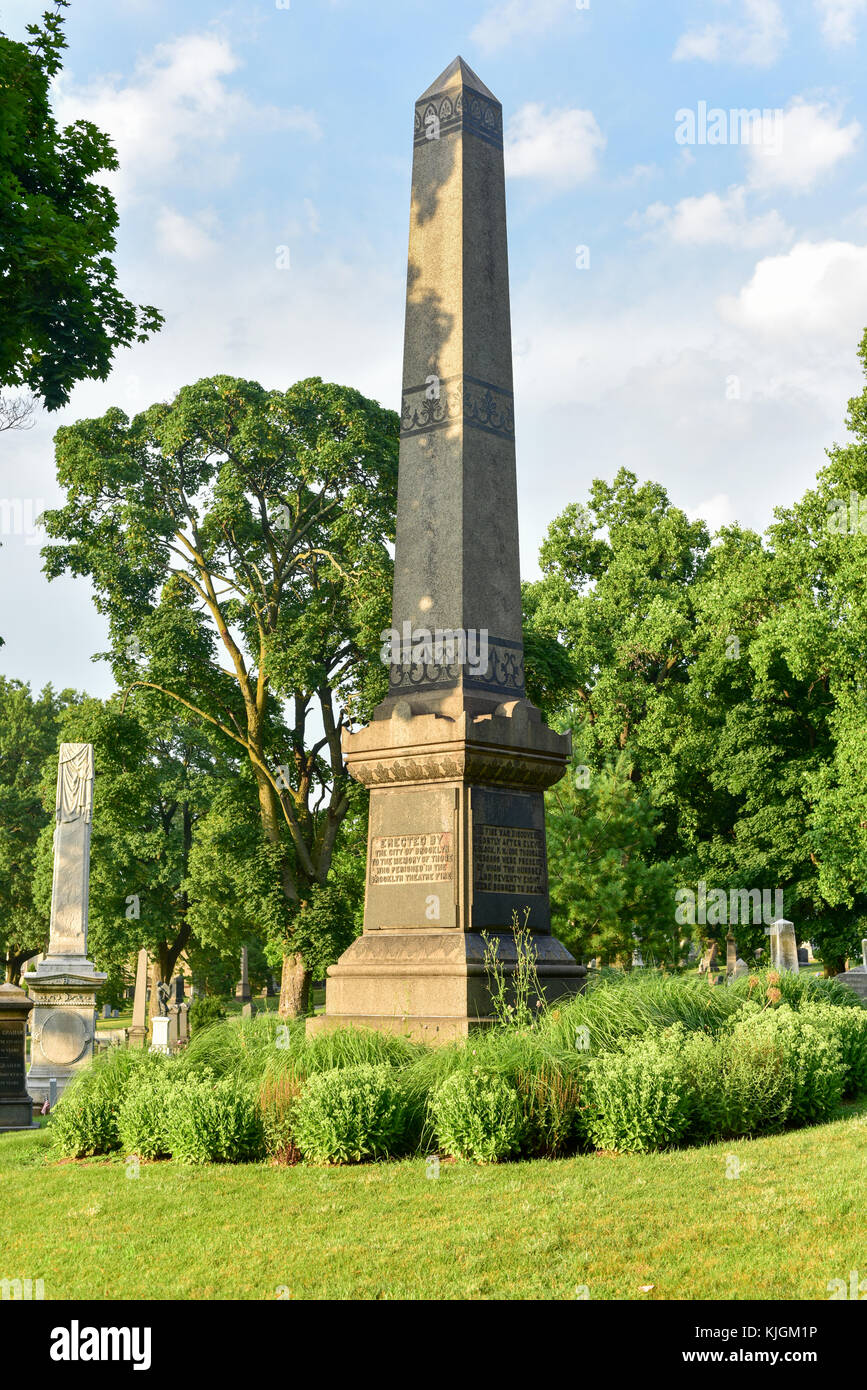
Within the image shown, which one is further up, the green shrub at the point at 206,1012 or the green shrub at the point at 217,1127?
the green shrub at the point at 217,1127

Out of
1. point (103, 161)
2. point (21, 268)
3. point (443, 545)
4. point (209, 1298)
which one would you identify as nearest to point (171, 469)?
point (103, 161)

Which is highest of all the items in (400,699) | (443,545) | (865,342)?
(865,342)

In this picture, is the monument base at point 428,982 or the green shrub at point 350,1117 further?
the monument base at point 428,982

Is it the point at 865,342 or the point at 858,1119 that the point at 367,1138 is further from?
the point at 865,342

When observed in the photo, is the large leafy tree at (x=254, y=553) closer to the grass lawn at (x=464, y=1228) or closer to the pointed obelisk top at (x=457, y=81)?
the pointed obelisk top at (x=457, y=81)

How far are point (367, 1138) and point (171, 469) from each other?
23.4 meters

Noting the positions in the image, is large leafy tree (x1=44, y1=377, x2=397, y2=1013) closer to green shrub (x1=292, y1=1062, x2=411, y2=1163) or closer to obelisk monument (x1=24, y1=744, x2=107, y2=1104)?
obelisk monument (x1=24, y1=744, x2=107, y2=1104)

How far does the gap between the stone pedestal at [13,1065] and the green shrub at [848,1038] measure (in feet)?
31.3

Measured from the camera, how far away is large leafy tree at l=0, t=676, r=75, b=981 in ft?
171

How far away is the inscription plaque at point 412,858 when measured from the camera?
11391 mm

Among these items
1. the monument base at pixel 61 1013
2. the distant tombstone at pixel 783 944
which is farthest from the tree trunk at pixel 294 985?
the distant tombstone at pixel 783 944

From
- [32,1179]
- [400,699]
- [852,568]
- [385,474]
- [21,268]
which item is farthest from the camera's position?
[852,568]

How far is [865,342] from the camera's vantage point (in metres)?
35.6

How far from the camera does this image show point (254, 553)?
2980 centimetres
